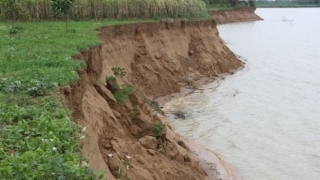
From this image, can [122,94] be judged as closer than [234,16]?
Yes

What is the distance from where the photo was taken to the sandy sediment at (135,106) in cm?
1019

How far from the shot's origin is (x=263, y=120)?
20.2m

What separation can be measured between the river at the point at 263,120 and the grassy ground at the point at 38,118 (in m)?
6.73

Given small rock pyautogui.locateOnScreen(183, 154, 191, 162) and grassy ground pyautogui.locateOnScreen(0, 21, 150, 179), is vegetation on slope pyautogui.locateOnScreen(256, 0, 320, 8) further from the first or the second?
grassy ground pyautogui.locateOnScreen(0, 21, 150, 179)

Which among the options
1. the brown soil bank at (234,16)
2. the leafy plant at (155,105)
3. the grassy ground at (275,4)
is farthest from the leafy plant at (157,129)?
the grassy ground at (275,4)

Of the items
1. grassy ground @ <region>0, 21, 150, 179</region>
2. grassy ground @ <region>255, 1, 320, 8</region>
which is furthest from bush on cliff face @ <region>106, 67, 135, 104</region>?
grassy ground @ <region>255, 1, 320, 8</region>

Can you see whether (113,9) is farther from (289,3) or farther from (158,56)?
(289,3)

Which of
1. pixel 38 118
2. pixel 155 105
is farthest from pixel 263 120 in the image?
pixel 38 118

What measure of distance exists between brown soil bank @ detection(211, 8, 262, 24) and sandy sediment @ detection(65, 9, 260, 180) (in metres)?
50.3

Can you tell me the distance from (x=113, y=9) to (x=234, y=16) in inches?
2417

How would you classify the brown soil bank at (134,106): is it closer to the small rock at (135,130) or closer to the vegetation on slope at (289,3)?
the small rock at (135,130)

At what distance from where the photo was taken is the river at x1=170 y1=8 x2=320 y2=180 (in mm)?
15141

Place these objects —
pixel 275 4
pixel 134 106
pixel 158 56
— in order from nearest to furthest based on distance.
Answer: pixel 134 106, pixel 158 56, pixel 275 4

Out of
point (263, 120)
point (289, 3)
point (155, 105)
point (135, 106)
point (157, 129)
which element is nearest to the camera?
point (157, 129)
